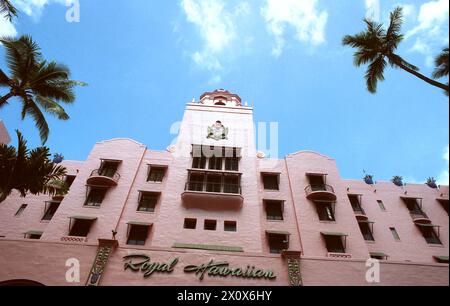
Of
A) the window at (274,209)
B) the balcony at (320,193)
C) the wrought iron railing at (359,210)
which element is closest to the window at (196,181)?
the window at (274,209)

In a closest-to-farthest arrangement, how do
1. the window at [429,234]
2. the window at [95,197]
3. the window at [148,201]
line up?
the window at [95,197]
the window at [148,201]
the window at [429,234]

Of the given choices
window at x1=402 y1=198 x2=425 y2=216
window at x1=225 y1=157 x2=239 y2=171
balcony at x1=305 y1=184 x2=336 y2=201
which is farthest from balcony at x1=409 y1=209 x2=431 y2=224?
window at x1=225 y1=157 x2=239 y2=171

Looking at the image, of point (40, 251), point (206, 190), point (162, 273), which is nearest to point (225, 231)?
point (206, 190)

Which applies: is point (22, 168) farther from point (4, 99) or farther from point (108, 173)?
point (108, 173)

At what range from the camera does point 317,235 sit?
2283cm

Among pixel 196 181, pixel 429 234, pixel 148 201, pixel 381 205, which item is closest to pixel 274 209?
pixel 196 181

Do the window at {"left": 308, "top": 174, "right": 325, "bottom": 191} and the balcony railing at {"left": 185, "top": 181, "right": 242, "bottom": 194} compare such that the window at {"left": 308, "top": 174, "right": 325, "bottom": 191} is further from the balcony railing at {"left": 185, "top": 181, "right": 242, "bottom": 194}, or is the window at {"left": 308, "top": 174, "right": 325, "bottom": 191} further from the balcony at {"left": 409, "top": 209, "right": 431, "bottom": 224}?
the balcony at {"left": 409, "top": 209, "right": 431, "bottom": 224}

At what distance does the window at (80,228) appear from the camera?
2214cm

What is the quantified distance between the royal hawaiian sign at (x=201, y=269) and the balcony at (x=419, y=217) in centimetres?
1676

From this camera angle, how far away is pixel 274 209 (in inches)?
991

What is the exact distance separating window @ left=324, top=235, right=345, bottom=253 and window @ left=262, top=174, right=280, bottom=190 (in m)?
6.34

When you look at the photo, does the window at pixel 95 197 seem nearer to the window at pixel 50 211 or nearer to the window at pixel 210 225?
the window at pixel 50 211
